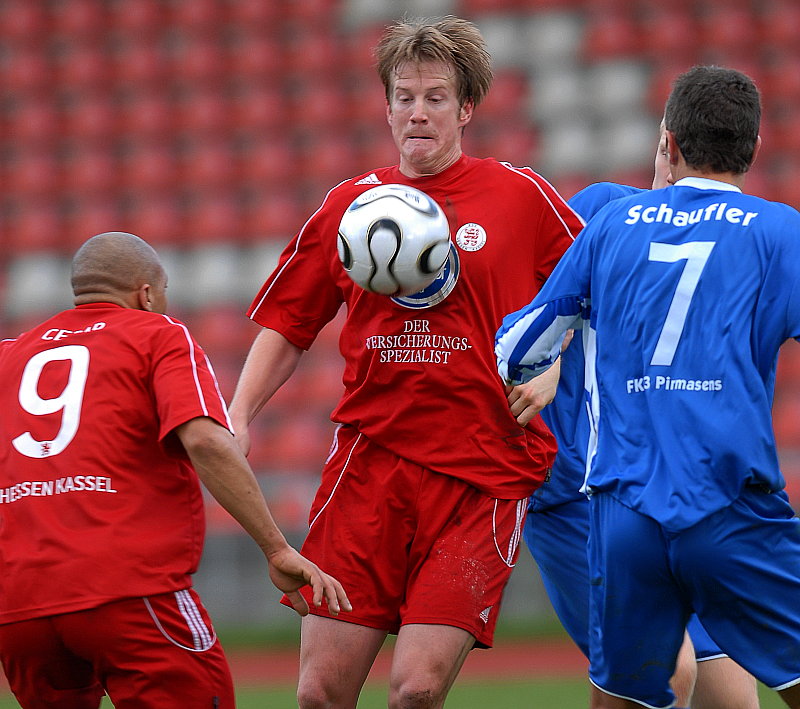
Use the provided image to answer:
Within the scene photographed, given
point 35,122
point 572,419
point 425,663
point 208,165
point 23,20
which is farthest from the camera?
point 23,20

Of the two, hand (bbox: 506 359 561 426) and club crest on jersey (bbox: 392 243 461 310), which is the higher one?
club crest on jersey (bbox: 392 243 461 310)

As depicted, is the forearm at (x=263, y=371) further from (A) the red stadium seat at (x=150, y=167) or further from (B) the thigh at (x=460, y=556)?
(A) the red stadium seat at (x=150, y=167)

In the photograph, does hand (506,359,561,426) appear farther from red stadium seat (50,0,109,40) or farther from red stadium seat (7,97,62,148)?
red stadium seat (50,0,109,40)

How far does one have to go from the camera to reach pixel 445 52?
4.16 metres

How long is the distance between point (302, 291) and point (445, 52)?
3.19 ft

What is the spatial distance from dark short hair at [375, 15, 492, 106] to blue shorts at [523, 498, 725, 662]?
1557 millimetres

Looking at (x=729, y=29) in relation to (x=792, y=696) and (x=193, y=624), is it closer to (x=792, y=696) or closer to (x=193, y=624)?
(x=792, y=696)

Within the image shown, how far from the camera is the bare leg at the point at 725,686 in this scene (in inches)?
177

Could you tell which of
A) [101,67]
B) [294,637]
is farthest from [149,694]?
[101,67]

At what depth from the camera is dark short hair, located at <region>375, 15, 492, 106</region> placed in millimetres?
4156

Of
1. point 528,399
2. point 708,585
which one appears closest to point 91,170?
point 528,399

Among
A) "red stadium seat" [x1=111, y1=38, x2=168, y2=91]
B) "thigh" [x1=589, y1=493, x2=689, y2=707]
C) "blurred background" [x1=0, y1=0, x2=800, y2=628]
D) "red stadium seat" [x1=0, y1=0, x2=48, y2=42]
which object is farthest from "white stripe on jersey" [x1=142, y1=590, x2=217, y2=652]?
"red stadium seat" [x1=0, y1=0, x2=48, y2=42]

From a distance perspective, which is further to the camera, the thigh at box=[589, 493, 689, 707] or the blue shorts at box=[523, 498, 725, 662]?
the blue shorts at box=[523, 498, 725, 662]

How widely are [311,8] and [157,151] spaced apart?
238cm
